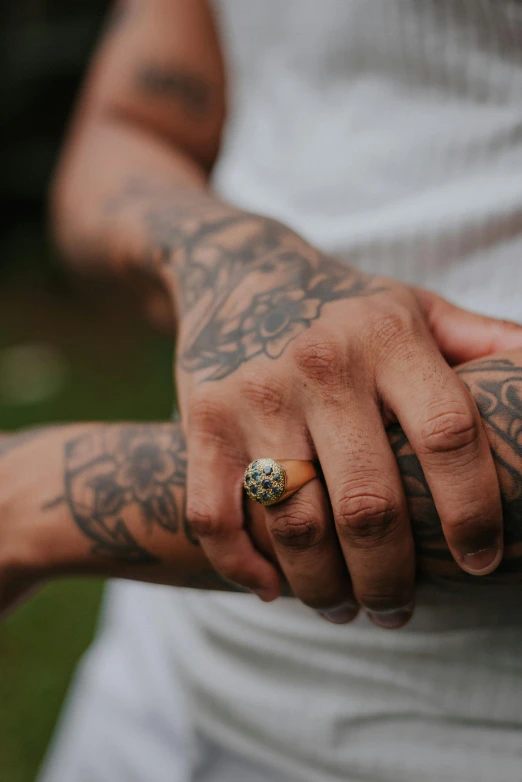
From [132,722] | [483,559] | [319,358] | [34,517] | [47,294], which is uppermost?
[319,358]

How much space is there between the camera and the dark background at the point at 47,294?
4.41m

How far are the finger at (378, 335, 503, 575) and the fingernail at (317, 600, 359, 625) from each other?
5.5 inches

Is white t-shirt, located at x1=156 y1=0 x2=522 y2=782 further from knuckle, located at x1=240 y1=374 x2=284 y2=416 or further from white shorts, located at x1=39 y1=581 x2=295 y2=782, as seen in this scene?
knuckle, located at x1=240 y1=374 x2=284 y2=416

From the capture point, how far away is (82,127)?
1.60m

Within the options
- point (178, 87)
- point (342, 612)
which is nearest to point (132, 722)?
point (342, 612)

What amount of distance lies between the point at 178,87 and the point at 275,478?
1.15 m

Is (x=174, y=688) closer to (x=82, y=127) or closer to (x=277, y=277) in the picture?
(x=277, y=277)

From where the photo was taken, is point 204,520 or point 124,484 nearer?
point 204,520

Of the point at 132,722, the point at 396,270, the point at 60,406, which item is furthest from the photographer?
the point at 60,406

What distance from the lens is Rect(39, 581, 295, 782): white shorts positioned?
48.6 inches

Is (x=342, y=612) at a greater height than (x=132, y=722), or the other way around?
(x=342, y=612)

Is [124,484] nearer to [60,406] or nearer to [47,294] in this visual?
[60,406]

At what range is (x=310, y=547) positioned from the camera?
71cm

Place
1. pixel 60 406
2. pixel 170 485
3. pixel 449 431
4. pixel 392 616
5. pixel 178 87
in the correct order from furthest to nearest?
pixel 60 406 < pixel 178 87 < pixel 170 485 < pixel 392 616 < pixel 449 431
